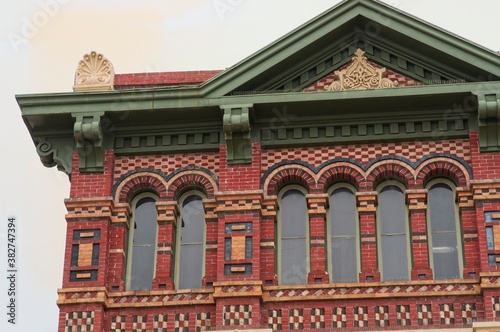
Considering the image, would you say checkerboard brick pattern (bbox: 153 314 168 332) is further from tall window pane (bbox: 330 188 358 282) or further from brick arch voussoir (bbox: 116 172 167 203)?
tall window pane (bbox: 330 188 358 282)

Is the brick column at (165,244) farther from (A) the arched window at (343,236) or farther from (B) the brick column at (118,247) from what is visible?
(A) the arched window at (343,236)

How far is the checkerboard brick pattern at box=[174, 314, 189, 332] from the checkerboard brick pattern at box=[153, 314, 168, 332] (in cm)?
22

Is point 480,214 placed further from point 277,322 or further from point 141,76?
point 141,76

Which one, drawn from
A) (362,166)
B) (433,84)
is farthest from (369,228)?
(433,84)

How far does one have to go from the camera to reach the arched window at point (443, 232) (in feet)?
103

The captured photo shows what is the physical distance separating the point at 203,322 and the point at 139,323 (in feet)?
4.30

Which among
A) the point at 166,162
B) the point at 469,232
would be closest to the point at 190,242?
the point at 166,162

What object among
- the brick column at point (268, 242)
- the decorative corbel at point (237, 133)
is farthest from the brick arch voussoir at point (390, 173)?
the decorative corbel at point (237, 133)

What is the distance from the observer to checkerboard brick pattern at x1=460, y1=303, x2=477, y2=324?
30.4 meters

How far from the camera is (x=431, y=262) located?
31516 millimetres

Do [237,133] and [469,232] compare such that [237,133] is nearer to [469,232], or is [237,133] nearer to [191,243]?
[191,243]

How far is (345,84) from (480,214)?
414 centimetres

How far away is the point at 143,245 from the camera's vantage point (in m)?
32.6

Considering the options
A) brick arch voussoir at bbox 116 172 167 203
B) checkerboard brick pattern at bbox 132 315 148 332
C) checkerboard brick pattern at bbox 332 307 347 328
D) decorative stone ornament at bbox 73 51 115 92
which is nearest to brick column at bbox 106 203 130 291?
brick arch voussoir at bbox 116 172 167 203
